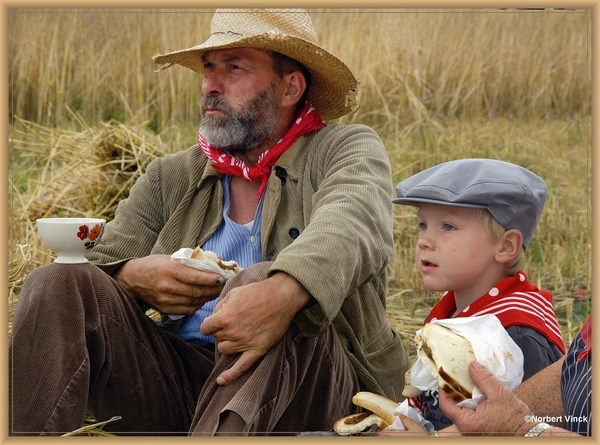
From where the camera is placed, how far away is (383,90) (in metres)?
7.23

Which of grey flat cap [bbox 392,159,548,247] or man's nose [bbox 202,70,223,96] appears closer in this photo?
grey flat cap [bbox 392,159,548,247]

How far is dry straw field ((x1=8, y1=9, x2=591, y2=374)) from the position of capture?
19.8 ft

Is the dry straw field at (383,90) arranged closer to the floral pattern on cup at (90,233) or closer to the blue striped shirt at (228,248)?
the blue striped shirt at (228,248)

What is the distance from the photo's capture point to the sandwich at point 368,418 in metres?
2.62

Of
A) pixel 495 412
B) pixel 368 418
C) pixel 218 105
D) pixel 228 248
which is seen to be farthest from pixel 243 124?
pixel 495 412

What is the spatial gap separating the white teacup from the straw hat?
865mm

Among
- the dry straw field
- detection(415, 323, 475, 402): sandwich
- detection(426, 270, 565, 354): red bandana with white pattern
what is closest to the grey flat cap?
detection(426, 270, 565, 354): red bandana with white pattern

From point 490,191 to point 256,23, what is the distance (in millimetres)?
1203

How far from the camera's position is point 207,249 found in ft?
11.0

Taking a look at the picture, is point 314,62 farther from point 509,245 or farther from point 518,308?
point 518,308

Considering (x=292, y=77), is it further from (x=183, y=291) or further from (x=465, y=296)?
(x=465, y=296)

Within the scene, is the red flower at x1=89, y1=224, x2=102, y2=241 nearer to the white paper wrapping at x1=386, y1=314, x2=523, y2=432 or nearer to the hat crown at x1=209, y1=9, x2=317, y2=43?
the hat crown at x1=209, y1=9, x2=317, y2=43

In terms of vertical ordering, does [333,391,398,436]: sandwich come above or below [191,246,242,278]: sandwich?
below

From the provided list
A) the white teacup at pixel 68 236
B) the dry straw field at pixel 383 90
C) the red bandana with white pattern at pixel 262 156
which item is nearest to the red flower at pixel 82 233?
the white teacup at pixel 68 236
